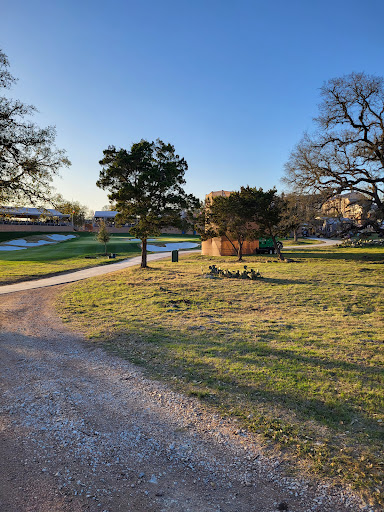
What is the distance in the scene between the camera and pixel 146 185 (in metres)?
20.5

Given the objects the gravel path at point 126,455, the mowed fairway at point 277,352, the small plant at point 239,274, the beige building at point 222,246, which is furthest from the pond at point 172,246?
the gravel path at point 126,455

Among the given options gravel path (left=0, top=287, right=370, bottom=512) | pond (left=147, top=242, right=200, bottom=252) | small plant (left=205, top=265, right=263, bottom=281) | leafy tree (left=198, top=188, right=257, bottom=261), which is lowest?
gravel path (left=0, top=287, right=370, bottom=512)

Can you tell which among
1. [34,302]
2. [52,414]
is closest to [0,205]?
Answer: [34,302]

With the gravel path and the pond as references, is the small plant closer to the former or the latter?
the gravel path

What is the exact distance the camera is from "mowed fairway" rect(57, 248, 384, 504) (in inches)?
155

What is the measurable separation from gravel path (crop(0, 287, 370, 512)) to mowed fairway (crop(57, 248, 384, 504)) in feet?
1.29

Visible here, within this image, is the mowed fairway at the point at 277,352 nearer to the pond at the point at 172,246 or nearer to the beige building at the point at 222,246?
the beige building at the point at 222,246

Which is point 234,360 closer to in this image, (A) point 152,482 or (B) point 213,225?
(A) point 152,482

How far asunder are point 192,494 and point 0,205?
42.6 feet

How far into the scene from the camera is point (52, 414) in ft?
14.7

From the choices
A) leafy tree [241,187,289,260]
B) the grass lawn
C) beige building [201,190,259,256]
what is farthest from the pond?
leafy tree [241,187,289,260]

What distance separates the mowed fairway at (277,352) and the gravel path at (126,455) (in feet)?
1.29

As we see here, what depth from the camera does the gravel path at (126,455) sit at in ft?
9.84

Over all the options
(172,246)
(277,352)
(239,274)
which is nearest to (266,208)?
(239,274)
